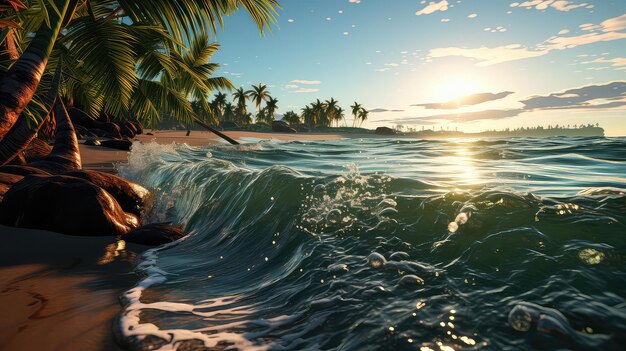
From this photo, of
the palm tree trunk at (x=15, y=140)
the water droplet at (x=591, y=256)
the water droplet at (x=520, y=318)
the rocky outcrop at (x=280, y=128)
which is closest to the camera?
the water droplet at (x=520, y=318)

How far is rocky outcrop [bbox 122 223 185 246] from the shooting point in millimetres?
4980

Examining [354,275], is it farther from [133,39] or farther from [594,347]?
[133,39]

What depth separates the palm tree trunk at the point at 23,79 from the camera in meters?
3.64

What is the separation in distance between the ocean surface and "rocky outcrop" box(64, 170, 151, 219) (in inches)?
90.2

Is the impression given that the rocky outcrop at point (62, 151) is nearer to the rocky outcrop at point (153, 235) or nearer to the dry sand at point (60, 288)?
the dry sand at point (60, 288)

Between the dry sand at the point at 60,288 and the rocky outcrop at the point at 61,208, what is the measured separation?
0.17 meters

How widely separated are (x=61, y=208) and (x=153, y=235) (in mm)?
1382

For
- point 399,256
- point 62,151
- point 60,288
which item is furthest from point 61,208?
point 62,151

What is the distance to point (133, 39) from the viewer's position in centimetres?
686

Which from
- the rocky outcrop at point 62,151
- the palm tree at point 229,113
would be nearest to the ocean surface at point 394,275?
the rocky outcrop at point 62,151

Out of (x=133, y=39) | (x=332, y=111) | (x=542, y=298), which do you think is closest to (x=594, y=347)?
(x=542, y=298)

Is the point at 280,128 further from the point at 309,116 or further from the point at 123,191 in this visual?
the point at 123,191

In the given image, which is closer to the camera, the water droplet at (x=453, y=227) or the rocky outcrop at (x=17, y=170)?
the water droplet at (x=453, y=227)

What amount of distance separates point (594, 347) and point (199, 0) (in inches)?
279
